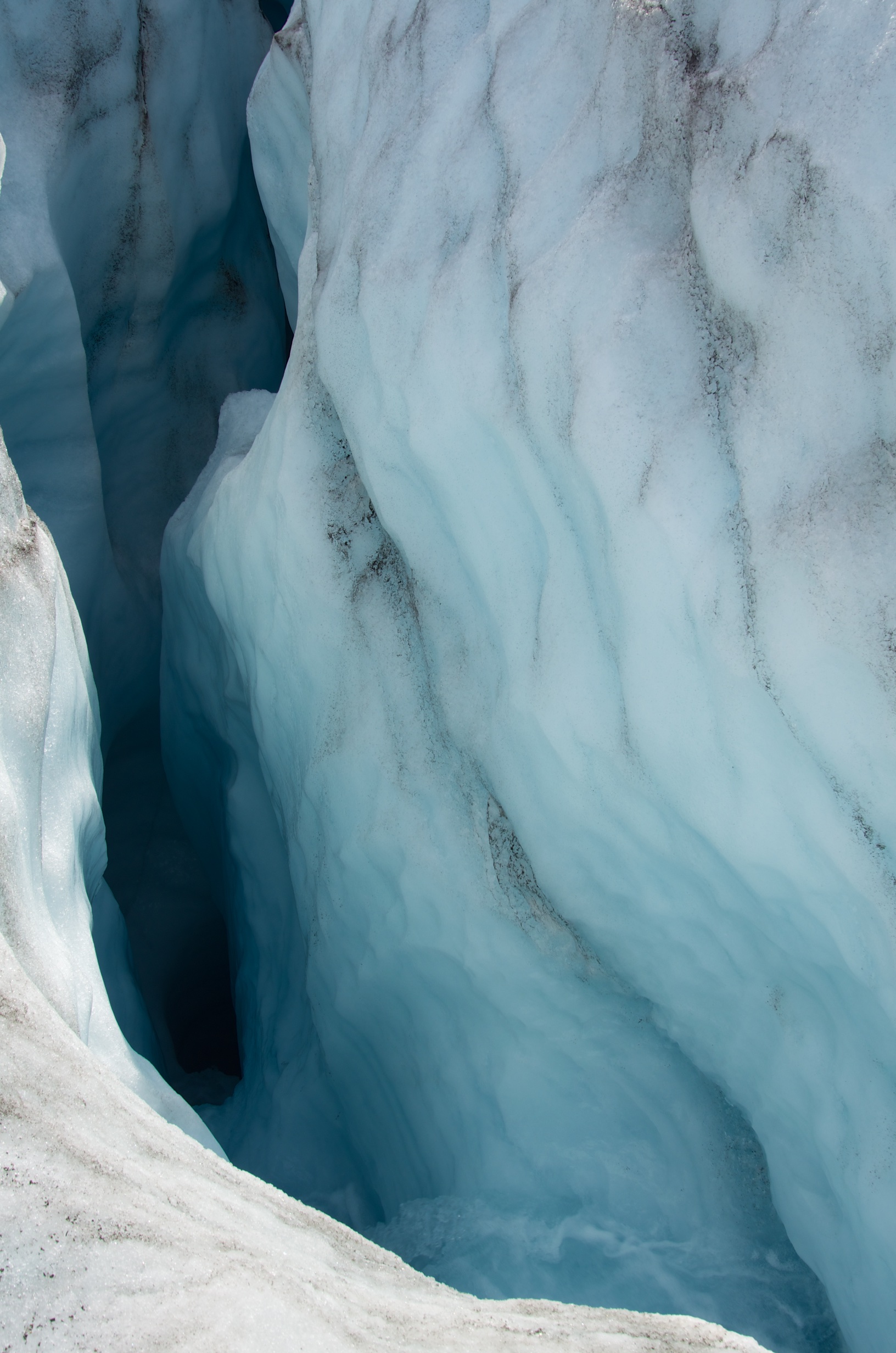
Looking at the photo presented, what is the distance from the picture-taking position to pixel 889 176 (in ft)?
3.69

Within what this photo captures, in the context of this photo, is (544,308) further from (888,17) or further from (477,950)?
(477,950)

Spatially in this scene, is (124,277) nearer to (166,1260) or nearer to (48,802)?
(48,802)

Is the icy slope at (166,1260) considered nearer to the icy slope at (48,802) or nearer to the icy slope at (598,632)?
the icy slope at (48,802)

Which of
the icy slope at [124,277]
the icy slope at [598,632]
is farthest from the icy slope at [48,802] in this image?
the icy slope at [124,277]

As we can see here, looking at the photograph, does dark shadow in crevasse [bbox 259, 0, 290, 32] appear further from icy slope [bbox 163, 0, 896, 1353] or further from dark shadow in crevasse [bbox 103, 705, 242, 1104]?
dark shadow in crevasse [bbox 103, 705, 242, 1104]

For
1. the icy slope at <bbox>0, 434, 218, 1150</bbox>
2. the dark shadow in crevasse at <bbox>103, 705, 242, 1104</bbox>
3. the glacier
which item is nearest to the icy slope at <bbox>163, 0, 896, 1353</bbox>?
the glacier

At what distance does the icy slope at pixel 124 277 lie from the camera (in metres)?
2.41

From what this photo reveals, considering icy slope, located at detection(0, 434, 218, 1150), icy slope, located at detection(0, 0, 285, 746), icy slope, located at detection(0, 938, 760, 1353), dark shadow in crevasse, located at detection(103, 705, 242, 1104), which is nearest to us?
icy slope, located at detection(0, 938, 760, 1353)

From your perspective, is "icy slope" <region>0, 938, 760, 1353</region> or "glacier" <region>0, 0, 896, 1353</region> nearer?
"icy slope" <region>0, 938, 760, 1353</region>

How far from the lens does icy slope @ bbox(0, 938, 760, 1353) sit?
735 mm

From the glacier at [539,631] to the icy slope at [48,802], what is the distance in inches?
0.5

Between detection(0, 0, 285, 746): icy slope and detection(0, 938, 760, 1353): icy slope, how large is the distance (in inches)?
68.2

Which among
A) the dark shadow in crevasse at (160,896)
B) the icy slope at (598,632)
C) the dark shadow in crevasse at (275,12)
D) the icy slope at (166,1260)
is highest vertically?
the dark shadow in crevasse at (275,12)

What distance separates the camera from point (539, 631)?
1.55m
